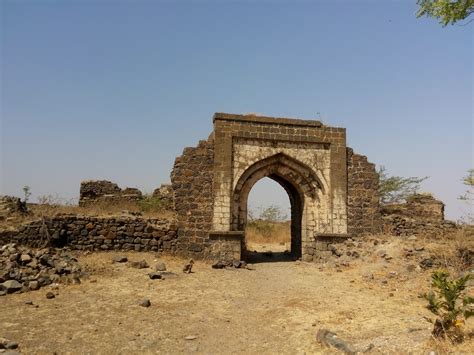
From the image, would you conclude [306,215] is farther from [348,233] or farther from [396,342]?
[396,342]

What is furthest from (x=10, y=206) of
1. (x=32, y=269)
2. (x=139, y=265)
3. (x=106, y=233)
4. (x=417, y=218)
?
(x=417, y=218)

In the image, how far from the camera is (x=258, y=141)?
38.2ft

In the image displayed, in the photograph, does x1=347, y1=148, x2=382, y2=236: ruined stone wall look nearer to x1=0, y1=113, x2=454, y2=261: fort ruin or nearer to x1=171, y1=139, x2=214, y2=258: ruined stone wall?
x1=0, y1=113, x2=454, y2=261: fort ruin

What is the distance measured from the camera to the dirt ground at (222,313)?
4.84 metres

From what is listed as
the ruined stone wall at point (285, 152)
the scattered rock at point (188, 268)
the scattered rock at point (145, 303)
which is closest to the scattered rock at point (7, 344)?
the scattered rock at point (145, 303)

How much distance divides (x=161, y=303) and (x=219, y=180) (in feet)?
16.3

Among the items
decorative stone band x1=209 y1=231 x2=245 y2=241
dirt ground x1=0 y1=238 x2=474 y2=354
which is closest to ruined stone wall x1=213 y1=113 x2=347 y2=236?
decorative stone band x1=209 y1=231 x2=245 y2=241

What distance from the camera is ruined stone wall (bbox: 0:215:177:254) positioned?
32.6 ft

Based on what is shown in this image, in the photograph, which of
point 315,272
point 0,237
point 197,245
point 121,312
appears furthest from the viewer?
point 197,245

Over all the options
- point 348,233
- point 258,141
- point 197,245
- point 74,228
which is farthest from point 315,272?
point 74,228

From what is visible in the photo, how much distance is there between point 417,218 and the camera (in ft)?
41.5

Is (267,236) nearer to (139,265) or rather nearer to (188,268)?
(188,268)

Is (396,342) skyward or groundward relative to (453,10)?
groundward

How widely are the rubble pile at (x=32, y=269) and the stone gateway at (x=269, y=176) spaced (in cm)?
331
